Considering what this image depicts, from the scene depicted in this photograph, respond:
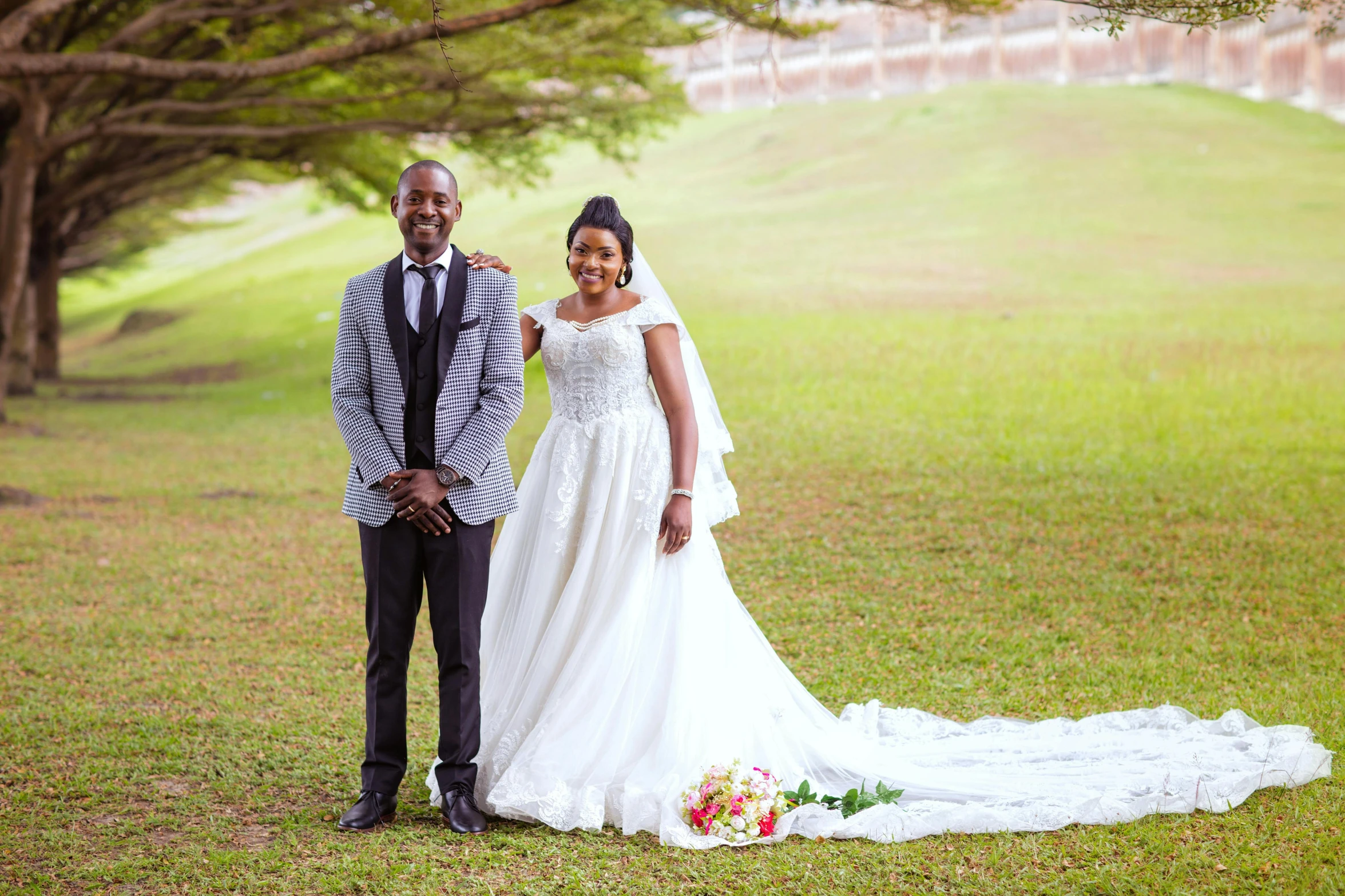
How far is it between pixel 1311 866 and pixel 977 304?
16.3 metres

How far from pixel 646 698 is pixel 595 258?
157 cm

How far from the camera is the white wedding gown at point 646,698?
3.99 meters

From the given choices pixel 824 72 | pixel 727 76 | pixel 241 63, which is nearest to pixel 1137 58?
pixel 824 72

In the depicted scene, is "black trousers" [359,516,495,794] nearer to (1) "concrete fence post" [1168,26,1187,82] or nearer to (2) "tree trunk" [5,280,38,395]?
(2) "tree trunk" [5,280,38,395]

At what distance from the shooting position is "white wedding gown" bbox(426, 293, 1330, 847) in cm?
399

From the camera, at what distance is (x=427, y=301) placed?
3.92 m

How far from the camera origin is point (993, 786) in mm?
4219

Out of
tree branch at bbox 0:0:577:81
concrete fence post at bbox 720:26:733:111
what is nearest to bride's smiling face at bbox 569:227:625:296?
tree branch at bbox 0:0:577:81

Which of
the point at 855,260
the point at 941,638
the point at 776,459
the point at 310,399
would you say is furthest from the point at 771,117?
the point at 941,638

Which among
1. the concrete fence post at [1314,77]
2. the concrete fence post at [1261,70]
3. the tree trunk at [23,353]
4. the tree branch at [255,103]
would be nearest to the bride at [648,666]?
the tree branch at [255,103]

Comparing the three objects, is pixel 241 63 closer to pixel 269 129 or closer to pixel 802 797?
pixel 269 129

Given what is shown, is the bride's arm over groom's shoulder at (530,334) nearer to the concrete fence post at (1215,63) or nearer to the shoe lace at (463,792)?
the shoe lace at (463,792)

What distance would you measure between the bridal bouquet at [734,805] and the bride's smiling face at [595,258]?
1.74 m

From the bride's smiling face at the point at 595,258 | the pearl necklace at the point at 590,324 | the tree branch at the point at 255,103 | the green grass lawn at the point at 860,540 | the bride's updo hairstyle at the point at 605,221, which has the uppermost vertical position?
the tree branch at the point at 255,103
